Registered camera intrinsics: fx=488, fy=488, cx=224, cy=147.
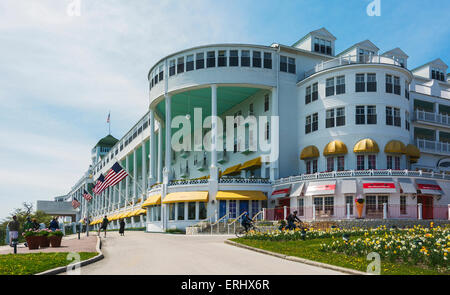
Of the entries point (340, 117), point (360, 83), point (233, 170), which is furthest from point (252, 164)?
point (360, 83)

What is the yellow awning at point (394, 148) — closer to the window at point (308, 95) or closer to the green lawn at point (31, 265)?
the window at point (308, 95)

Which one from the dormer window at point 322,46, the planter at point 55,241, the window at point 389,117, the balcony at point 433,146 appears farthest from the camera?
the dormer window at point 322,46

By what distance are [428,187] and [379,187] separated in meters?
4.22

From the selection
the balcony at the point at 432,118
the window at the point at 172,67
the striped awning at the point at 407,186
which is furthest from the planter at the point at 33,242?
the balcony at the point at 432,118

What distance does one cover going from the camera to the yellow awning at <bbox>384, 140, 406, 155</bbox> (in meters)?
40.6

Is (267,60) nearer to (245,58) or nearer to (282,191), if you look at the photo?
(245,58)

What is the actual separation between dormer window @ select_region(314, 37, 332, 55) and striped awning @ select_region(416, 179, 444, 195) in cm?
1943

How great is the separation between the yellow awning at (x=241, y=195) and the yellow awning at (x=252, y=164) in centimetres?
465

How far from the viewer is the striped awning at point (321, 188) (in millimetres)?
38000

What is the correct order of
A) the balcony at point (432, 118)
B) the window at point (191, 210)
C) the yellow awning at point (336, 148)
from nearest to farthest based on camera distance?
the yellow awning at point (336, 148), the window at point (191, 210), the balcony at point (432, 118)
